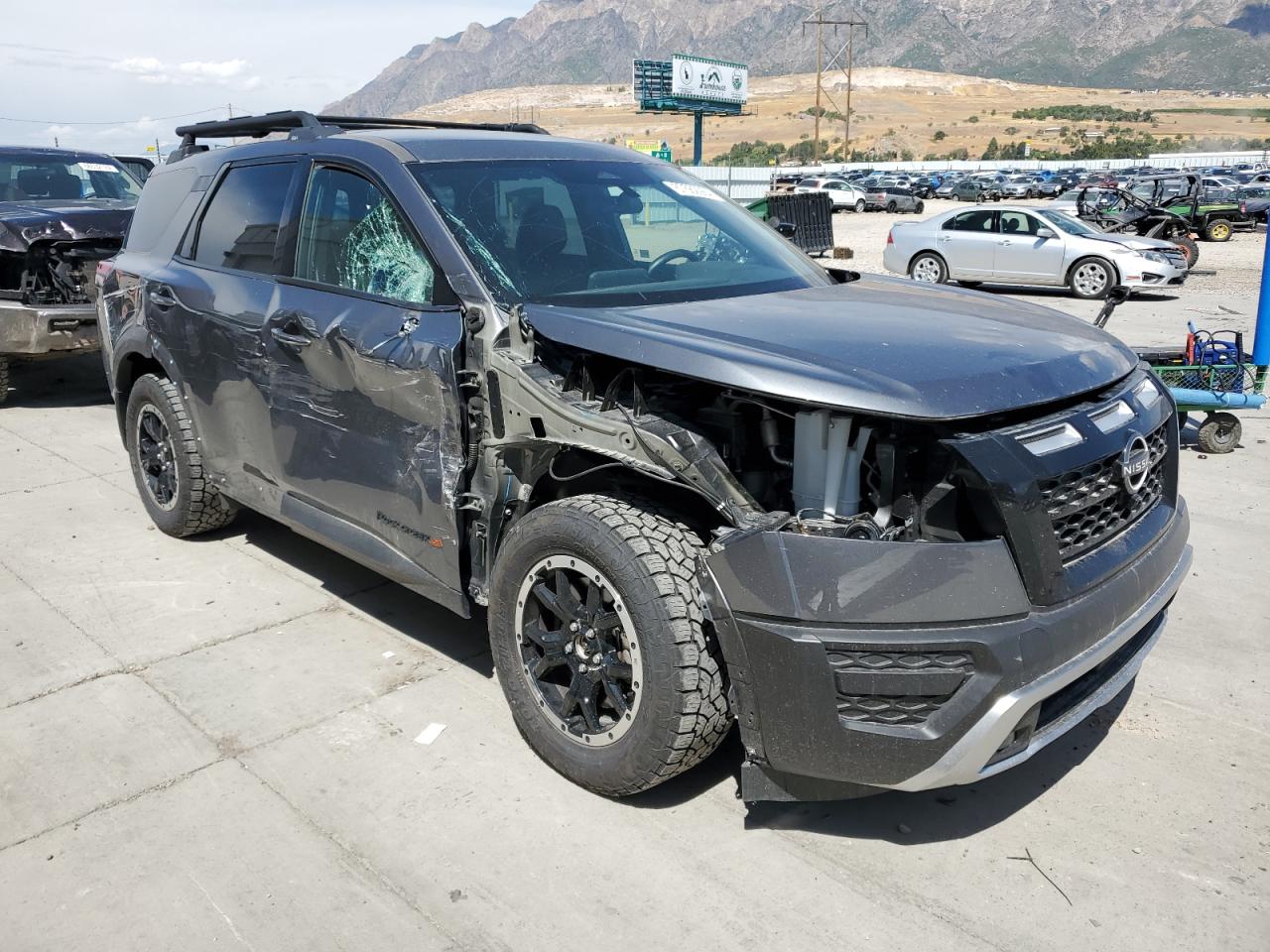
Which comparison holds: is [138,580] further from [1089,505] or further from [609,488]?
[1089,505]

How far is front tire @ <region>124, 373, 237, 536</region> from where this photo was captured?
5.03m

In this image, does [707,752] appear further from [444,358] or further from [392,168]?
[392,168]

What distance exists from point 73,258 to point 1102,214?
20.5 metres

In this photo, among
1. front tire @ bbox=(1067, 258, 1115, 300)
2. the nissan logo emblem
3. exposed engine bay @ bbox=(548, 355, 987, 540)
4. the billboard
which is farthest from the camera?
the billboard

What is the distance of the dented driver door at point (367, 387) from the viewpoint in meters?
3.43

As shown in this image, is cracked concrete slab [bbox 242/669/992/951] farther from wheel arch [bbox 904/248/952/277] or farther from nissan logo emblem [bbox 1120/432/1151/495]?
wheel arch [bbox 904/248/952/277]

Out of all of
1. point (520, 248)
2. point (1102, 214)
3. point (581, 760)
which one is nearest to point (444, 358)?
point (520, 248)

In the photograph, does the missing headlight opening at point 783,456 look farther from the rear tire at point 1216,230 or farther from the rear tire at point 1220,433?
the rear tire at point 1216,230

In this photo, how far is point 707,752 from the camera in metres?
2.95

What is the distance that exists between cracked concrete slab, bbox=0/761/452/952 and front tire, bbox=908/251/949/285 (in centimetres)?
1615

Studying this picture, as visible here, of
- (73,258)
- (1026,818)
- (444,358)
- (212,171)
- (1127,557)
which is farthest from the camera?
(73,258)

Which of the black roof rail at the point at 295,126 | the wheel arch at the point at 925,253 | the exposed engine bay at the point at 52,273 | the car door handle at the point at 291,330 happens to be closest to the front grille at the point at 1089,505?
the car door handle at the point at 291,330

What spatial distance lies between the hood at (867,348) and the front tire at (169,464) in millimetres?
2599

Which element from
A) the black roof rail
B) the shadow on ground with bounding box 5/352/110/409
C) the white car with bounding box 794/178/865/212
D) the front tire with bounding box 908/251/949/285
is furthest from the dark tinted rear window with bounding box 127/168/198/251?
the white car with bounding box 794/178/865/212
